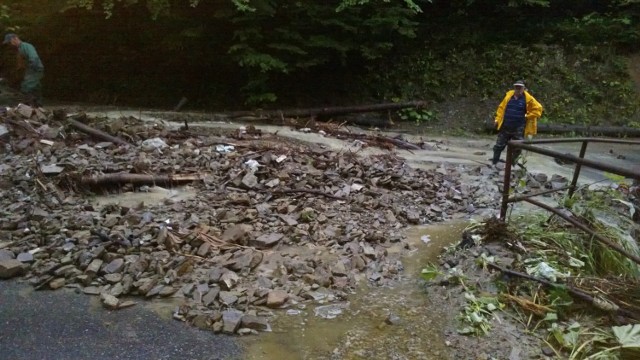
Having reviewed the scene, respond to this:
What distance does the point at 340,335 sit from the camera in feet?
14.5

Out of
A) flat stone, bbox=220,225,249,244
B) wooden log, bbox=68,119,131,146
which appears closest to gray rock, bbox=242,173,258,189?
flat stone, bbox=220,225,249,244

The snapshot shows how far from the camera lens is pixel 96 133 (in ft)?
29.2

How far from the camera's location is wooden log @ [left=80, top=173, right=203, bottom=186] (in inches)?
286

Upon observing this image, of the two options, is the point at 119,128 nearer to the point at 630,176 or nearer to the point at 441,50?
the point at 630,176

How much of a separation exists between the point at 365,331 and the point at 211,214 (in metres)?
2.99

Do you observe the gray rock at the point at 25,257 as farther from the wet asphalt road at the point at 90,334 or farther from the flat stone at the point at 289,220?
the flat stone at the point at 289,220

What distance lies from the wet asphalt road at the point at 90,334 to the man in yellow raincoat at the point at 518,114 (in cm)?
717

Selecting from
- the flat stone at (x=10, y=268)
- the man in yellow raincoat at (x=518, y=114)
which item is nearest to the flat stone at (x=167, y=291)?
the flat stone at (x=10, y=268)

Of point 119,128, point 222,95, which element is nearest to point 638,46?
point 222,95

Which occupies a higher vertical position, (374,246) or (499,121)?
(499,121)

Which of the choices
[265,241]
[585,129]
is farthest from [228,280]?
[585,129]

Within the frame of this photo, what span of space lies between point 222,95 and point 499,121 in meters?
9.57

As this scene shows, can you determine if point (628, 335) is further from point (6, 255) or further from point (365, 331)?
point (6, 255)

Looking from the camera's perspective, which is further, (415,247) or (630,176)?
(415,247)
